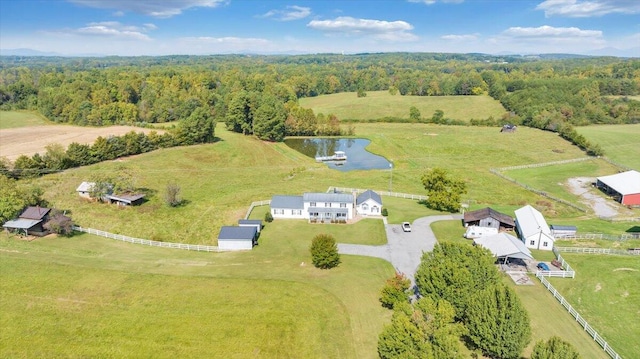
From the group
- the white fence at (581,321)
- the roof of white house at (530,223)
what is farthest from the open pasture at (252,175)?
the white fence at (581,321)

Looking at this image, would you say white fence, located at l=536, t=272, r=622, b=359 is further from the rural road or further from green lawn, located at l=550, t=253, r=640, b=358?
the rural road

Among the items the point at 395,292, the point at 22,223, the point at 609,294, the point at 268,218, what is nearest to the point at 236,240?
the point at 268,218

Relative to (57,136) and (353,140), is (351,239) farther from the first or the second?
(57,136)

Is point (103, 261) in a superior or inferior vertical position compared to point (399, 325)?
inferior

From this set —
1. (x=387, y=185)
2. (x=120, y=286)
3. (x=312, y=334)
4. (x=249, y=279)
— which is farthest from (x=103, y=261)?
(x=387, y=185)

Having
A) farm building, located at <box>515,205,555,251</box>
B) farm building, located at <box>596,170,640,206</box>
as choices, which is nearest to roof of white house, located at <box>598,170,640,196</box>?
farm building, located at <box>596,170,640,206</box>

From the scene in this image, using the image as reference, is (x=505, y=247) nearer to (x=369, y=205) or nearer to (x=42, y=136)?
(x=369, y=205)
